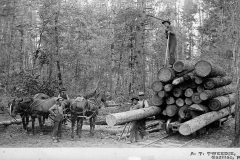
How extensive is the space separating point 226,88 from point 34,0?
38.6 feet

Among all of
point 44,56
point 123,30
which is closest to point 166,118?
point 44,56

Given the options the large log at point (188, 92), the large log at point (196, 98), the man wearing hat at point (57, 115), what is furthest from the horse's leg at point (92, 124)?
the large log at point (196, 98)

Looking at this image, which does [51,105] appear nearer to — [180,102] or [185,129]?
[180,102]

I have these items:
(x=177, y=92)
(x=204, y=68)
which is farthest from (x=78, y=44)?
(x=204, y=68)

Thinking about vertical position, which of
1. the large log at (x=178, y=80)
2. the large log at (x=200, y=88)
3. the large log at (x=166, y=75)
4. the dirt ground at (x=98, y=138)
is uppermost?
the large log at (x=166, y=75)

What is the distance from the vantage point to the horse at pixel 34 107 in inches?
420

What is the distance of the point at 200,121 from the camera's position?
360 inches

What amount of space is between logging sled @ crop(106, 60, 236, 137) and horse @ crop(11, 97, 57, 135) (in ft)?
12.5

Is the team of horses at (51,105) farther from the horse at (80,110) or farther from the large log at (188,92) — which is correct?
the large log at (188,92)

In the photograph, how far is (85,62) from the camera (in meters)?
19.6

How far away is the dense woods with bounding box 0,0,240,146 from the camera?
12734 millimetres

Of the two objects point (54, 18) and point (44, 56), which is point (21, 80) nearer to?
point (44, 56)

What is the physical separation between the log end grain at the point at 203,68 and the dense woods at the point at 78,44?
1.13 m

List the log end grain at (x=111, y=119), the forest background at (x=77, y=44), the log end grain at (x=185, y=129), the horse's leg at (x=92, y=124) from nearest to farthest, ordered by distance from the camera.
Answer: the log end grain at (x=111, y=119) < the log end grain at (x=185, y=129) < the horse's leg at (x=92, y=124) < the forest background at (x=77, y=44)
